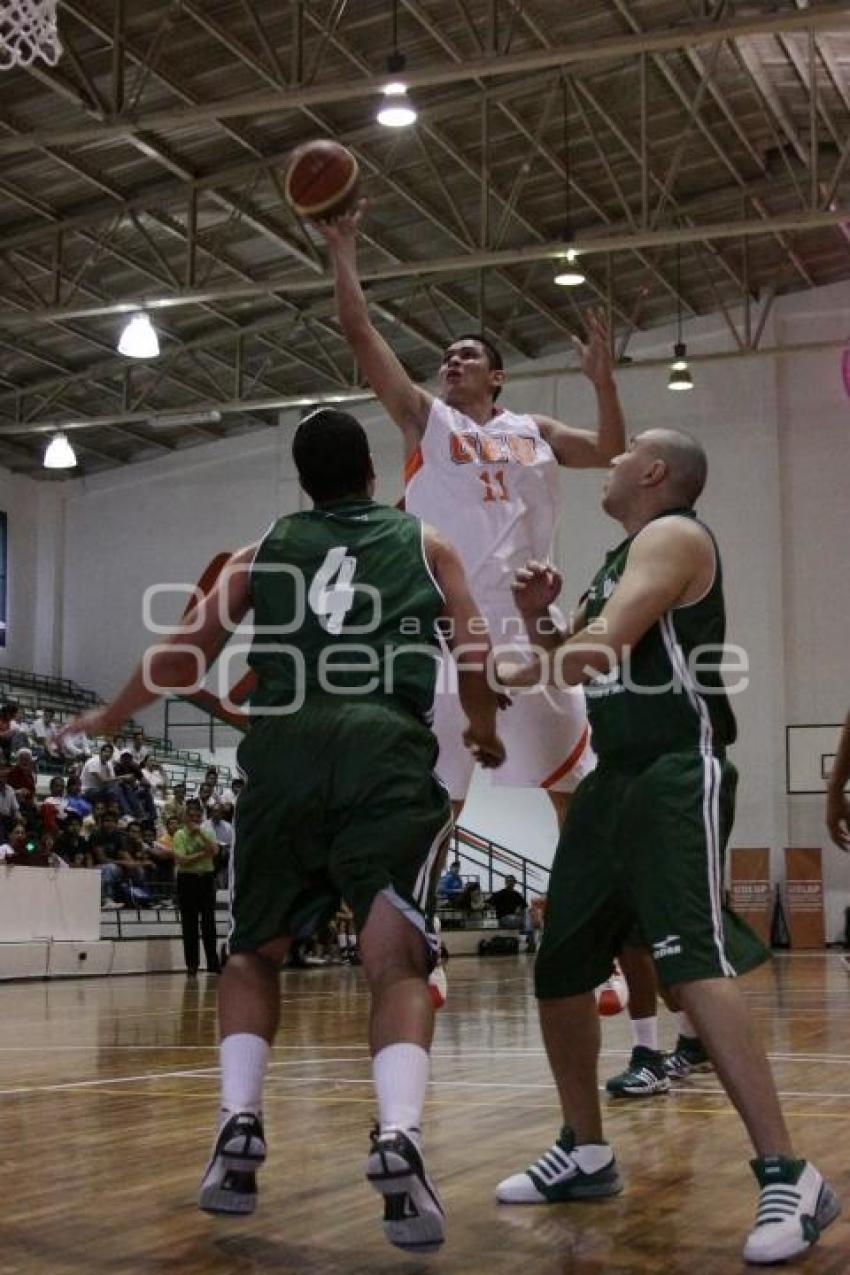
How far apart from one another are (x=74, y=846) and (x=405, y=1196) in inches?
610

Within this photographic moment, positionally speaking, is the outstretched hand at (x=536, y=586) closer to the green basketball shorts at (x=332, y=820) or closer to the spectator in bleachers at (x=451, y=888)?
the green basketball shorts at (x=332, y=820)

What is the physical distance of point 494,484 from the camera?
5.45 m

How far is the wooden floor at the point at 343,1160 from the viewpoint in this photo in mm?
3029

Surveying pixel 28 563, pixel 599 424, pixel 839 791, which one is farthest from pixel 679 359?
pixel 839 791

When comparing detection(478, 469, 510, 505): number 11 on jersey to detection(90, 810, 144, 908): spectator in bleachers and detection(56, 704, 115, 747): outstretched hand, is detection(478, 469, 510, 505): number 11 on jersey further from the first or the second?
detection(90, 810, 144, 908): spectator in bleachers

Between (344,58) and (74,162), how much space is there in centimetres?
378

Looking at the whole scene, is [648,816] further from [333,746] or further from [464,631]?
[333,746]

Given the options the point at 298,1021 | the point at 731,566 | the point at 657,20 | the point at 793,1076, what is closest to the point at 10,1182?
the point at 793,1076

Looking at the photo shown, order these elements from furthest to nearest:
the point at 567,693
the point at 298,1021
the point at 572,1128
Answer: the point at 298,1021
the point at 567,693
the point at 572,1128

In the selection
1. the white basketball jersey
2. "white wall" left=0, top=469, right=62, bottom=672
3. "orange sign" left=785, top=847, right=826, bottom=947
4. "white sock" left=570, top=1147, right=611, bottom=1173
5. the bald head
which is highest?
"white wall" left=0, top=469, right=62, bottom=672

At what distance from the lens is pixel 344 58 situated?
1764 cm

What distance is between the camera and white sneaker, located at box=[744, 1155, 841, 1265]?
9.77 feet

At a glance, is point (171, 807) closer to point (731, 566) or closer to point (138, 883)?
point (138, 883)

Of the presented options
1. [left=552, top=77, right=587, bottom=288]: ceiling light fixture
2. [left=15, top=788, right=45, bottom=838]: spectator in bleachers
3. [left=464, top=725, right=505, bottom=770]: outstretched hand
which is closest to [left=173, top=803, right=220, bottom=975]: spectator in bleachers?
[left=15, top=788, right=45, bottom=838]: spectator in bleachers
